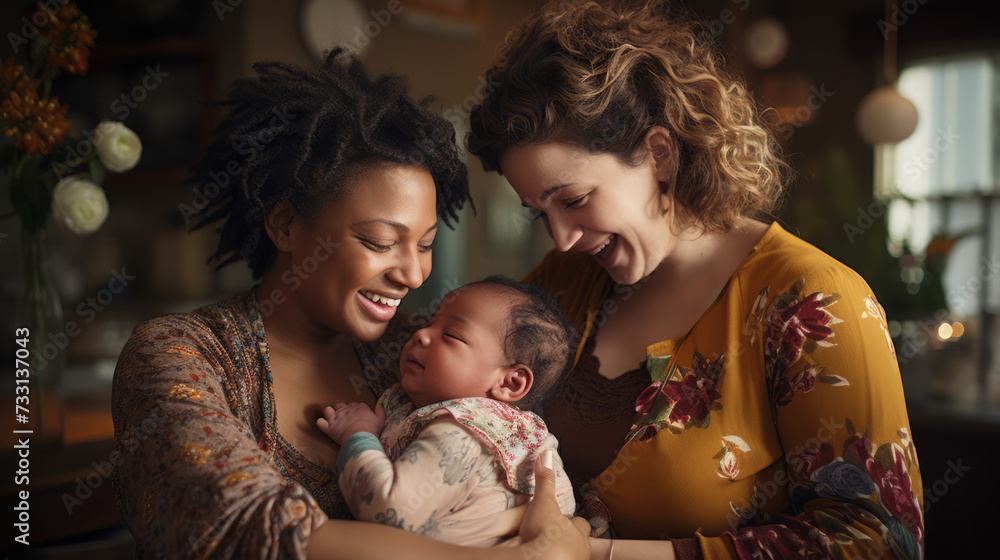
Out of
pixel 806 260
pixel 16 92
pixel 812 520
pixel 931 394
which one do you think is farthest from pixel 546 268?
pixel 931 394

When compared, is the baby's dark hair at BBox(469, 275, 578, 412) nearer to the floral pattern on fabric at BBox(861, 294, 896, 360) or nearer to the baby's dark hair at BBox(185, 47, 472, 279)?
the baby's dark hair at BBox(185, 47, 472, 279)

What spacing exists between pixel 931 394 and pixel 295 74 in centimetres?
314

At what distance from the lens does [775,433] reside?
1.29m

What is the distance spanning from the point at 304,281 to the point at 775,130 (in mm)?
3457

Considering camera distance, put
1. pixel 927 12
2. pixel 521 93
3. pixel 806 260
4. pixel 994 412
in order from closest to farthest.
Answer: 1. pixel 806 260
2. pixel 521 93
3. pixel 994 412
4. pixel 927 12

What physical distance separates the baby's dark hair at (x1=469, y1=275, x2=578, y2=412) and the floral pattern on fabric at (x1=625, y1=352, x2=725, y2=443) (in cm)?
19

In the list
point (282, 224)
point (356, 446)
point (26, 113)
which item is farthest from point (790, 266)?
point (26, 113)

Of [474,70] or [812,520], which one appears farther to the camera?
[474,70]

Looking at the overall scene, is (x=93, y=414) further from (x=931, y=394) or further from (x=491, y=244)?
(x=931, y=394)

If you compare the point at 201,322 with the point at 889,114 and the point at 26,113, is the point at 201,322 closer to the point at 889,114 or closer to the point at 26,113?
the point at 26,113

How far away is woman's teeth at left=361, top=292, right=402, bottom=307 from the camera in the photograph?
133 cm

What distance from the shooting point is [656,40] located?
5.00ft

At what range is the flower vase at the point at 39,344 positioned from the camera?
5.71ft

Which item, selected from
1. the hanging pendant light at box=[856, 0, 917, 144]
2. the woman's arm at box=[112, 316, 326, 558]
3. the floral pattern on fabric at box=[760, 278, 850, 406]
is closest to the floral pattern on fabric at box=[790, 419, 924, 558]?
the floral pattern on fabric at box=[760, 278, 850, 406]
